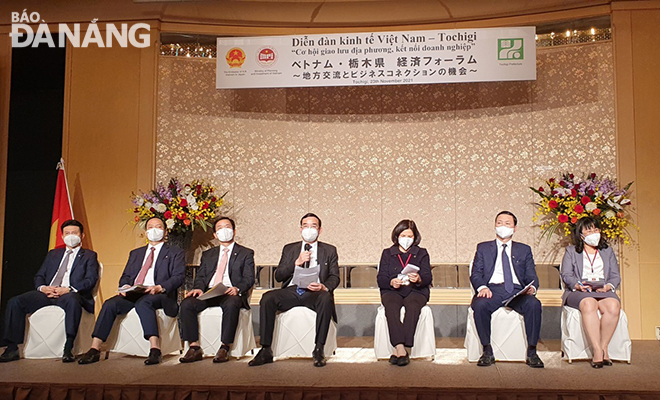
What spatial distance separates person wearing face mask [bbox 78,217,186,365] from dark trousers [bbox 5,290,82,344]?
0.63 ft

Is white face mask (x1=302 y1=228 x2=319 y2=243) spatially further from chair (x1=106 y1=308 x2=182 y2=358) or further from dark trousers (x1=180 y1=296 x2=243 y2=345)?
chair (x1=106 y1=308 x2=182 y2=358)

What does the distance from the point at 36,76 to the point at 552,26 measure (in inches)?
213

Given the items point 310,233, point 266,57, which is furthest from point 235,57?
point 310,233

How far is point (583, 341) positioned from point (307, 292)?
2.05m

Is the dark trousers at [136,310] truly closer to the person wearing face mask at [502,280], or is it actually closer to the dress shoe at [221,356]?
the dress shoe at [221,356]

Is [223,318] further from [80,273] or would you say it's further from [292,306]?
[80,273]

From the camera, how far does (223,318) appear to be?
4832 mm

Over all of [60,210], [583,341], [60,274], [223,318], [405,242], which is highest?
[60,210]

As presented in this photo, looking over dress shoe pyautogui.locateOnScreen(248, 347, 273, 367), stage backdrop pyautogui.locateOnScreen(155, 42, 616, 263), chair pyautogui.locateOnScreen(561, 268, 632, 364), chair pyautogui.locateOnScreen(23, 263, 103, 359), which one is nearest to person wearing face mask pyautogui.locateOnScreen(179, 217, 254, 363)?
dress shoe pyautogui.locateOnScreen(248, 347, 273, 367)

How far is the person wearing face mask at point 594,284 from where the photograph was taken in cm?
455

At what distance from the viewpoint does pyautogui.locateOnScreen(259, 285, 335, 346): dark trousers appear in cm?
472

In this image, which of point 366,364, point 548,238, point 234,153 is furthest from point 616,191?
point 234,153

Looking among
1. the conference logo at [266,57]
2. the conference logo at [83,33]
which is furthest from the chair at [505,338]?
the conference logo at [83,33]

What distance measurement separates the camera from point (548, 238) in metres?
6.14
